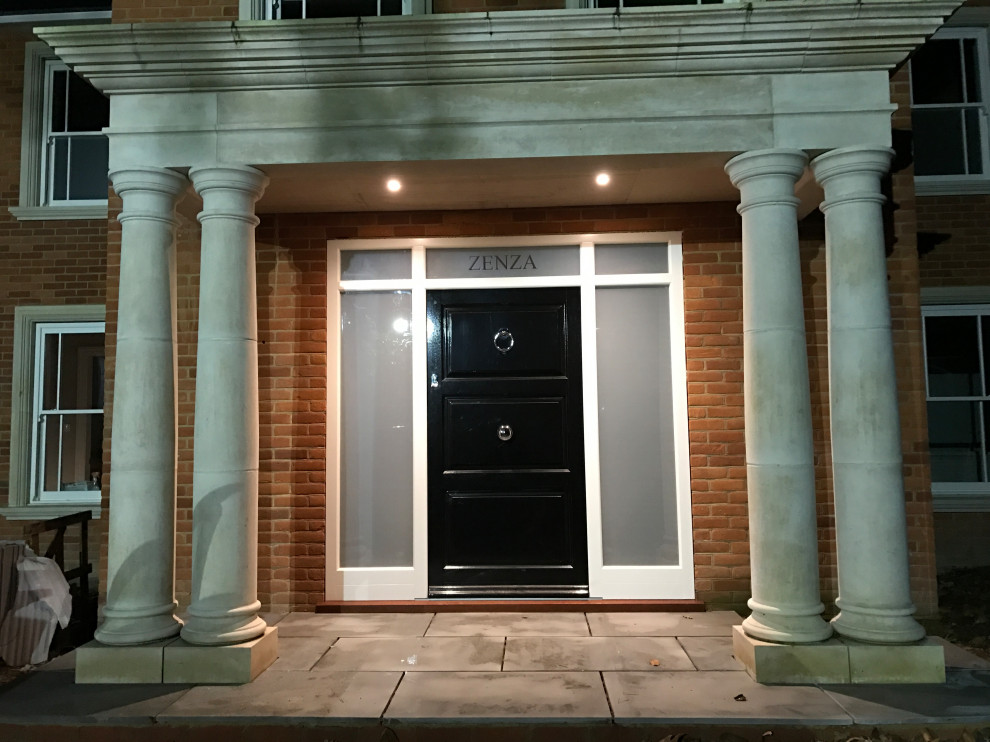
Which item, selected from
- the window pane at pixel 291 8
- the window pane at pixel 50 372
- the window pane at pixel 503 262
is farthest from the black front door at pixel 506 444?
the window pane at pixel 50 372

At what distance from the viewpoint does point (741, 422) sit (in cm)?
568

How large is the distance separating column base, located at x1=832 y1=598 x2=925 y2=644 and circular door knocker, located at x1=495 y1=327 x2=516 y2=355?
3.14 m

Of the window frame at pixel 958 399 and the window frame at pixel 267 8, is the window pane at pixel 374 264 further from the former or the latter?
the window frame at pixel 958 399

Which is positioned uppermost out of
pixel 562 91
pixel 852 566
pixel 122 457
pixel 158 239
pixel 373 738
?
pixel 562 91

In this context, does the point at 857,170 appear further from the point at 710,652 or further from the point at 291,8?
the point at 291,8

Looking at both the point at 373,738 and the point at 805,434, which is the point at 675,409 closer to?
the point at 805,434

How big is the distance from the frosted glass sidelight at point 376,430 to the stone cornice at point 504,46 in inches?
80.1

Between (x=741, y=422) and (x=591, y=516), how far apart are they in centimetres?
145

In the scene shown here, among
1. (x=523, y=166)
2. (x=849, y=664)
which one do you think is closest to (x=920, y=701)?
(x=849, y=664)

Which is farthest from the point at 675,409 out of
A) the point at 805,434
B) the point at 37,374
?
the point at 37,374

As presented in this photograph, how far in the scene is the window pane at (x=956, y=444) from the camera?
8.19 metres

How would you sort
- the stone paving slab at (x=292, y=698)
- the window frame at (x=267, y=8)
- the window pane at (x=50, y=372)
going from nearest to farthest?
the stone paving slab at (x=292, y=698) < the window frame at (x=267, y=8) < the window pane at (x=50, y=372)

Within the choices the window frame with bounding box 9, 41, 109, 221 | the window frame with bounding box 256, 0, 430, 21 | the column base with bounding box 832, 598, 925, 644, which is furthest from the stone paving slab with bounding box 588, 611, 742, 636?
the window frame with bounding box 9, 41, 109, 221

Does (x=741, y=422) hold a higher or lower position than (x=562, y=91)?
lower
